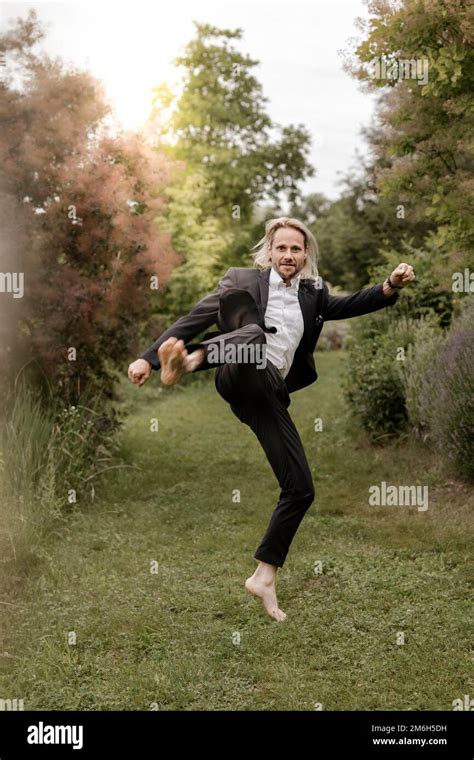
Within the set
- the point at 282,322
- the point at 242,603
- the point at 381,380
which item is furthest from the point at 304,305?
the point at 381,380

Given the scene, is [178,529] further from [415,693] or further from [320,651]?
[415,693]

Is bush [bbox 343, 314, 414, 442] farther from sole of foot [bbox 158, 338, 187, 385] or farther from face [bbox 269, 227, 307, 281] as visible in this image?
sole of foot [bbox 158, 338, 187, 385]

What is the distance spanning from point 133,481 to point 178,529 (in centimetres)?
169

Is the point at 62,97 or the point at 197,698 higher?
the point at 62,97

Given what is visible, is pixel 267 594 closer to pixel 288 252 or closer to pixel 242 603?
pixel 242 603

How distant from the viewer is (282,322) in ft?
Answer: 15.9

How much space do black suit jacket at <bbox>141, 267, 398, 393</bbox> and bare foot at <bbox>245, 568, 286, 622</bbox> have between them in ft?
3.66

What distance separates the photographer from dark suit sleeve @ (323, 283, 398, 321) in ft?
15.9

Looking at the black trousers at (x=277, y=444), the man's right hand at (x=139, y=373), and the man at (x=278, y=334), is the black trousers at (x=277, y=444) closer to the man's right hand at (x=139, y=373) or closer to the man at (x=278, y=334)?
the man at (x=278, y=334)

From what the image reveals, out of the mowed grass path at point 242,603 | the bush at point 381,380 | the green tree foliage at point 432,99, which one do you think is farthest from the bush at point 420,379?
the green tree foliage at point 432,99

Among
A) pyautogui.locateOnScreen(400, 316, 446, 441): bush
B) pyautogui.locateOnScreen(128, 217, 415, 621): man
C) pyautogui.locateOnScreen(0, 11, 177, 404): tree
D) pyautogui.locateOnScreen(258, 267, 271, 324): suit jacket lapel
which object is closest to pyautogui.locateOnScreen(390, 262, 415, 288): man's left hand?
pyautogui.locateOnScreen(128, 217, 415, 621): man

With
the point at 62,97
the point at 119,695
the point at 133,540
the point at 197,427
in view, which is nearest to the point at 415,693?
the point at 119,695

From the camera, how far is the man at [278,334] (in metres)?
4.62

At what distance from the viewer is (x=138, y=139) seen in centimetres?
947
